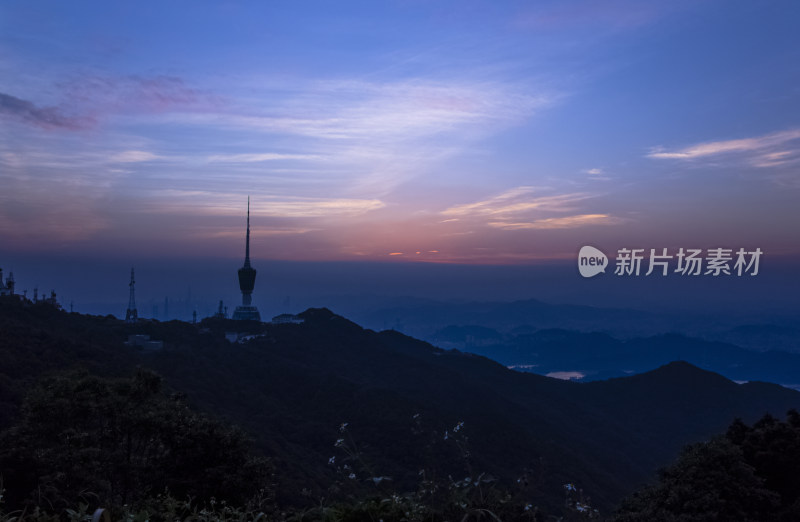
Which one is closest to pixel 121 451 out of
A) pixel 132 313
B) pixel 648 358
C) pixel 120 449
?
pixel 120 449

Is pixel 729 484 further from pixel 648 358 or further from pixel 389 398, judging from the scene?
pixel 648 358

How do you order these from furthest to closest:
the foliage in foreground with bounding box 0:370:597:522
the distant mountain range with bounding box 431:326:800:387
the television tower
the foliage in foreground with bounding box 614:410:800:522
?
1. the distant mountain range with bounding box 431:326:800:387
2. the television tower
3. the foliage in foreground with bounding box 614:410:800:522
4. the foliage in foreground with bounding box 0:370:597:522

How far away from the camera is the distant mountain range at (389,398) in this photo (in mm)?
37750

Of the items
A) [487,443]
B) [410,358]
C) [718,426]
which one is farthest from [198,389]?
[718,426]

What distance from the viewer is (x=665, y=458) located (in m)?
64.9

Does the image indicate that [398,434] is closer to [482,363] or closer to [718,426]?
[482,363]

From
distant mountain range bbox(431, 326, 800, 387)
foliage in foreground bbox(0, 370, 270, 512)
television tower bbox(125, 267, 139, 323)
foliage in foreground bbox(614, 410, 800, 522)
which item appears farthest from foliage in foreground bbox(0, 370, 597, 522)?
distant mountain range bbox(431, 326, 800, 387)

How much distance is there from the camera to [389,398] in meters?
57.8

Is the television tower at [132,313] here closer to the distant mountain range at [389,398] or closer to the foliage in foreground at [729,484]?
the distant mountain range at [389,398]

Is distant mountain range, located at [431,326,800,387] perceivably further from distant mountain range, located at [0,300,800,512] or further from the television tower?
the television tower

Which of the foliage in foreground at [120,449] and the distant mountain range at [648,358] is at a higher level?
the foliage in foreground at [120,449]

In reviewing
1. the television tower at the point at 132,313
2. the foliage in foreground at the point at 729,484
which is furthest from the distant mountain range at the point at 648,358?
the foliage in foreground at the point at 729,484

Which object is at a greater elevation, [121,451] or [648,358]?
[121,451]

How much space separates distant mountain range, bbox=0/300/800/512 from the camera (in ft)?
124
